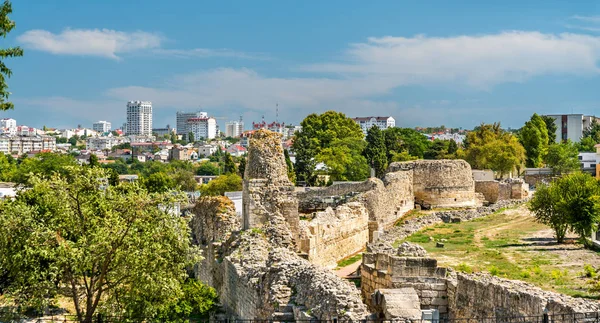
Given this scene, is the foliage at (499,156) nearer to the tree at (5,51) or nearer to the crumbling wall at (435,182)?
the crumbling wall at (435,182)

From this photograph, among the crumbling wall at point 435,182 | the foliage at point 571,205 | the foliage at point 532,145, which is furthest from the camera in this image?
the foliage at point 532,145

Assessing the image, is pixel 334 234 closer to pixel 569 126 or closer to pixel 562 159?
pixel 562 159

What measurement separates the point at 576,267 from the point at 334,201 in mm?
22184

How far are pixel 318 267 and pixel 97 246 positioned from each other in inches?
188

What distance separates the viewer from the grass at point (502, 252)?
21464 millimetres

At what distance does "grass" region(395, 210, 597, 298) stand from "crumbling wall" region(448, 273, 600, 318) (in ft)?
14.6

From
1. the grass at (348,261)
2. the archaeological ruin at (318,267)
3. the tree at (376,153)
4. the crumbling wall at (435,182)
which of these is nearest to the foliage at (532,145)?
the tree at (376,153)

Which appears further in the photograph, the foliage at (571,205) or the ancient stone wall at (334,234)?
the foliage at (571,205)

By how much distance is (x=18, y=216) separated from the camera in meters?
17.2

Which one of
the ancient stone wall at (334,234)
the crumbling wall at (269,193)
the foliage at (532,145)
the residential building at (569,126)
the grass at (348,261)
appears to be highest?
the residential building at (569,126)

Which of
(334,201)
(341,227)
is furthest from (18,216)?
Result: (334,201)

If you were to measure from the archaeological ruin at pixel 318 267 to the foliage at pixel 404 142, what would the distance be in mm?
47065

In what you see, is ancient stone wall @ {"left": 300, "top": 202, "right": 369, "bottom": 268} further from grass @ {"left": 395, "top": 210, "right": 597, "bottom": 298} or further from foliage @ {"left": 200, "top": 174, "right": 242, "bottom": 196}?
foliage @ {"left": 200, "top": 174, "right": 242, "bottom": 196}

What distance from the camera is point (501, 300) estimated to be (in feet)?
45.8
